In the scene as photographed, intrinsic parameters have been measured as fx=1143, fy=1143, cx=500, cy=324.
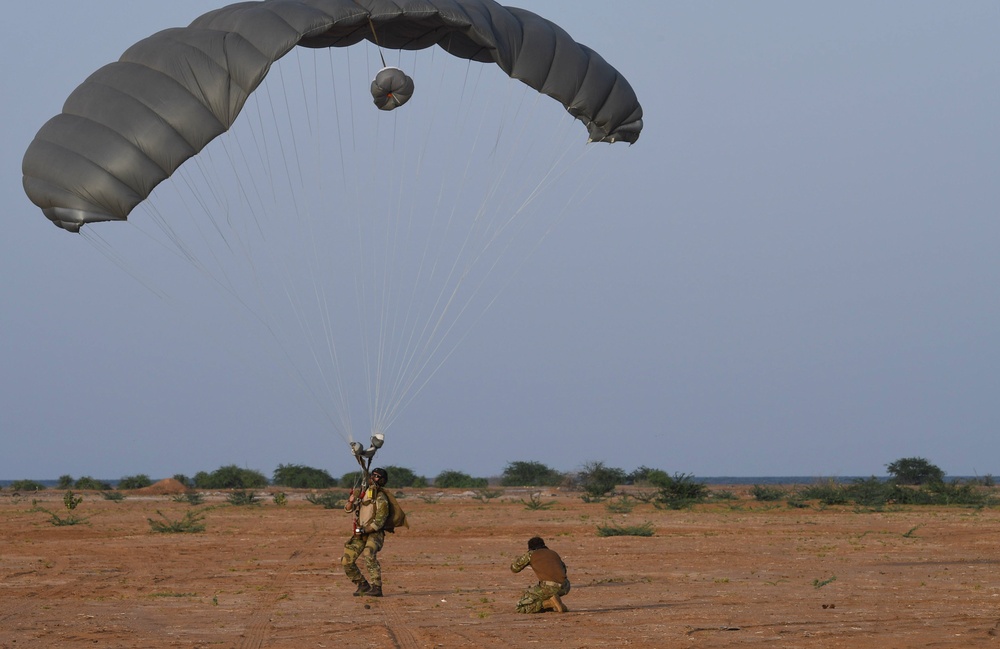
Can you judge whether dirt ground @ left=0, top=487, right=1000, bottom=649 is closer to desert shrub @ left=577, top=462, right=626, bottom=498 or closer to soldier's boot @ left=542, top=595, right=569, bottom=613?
soldier's boot @ left=542, top=595, right=569, bottom=613

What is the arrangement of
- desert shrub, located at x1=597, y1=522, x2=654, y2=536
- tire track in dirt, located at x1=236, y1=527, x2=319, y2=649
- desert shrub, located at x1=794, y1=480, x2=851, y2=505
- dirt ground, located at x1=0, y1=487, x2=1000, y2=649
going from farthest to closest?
desert shrub, located at x1=794, y1=480, x2=851, y2=505
desert shrub, located at x1=597, y1=522, x2=654, y2=536
dirt ground, located at x1=0, y1=487, x2=1000, y2=649
tire track in dirt, located at x1=236, y1=527, x2=319, y2=649

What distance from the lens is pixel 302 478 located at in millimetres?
60875

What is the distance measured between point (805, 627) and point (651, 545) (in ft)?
34.9

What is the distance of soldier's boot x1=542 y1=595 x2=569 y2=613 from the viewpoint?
510 inches

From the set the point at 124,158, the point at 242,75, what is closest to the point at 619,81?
the point at 242,75

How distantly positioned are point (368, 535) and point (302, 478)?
155 feet

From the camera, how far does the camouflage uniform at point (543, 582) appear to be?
13.0 meters

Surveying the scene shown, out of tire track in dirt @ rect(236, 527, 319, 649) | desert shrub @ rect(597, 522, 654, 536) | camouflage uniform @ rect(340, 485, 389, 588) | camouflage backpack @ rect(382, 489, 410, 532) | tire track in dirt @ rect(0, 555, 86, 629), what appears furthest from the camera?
desert shrub @ rect(597, 522, 654, 536)

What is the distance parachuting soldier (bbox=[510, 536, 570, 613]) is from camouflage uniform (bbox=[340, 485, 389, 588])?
87.8 inches

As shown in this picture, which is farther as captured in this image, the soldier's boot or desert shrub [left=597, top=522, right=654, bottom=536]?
desert shrub [left=597, top=522, right=654, bottom=536]

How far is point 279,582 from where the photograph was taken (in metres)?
16.7

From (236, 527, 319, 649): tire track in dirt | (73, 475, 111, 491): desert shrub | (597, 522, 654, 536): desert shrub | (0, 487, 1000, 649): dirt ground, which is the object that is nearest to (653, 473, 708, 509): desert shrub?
(0, 487, 1000, 649): dirt ground

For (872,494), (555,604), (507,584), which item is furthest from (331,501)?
(555,604)

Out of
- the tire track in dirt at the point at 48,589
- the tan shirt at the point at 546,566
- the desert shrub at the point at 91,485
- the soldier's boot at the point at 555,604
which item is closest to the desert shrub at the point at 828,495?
the tire track in dirt at the point at 48,589
